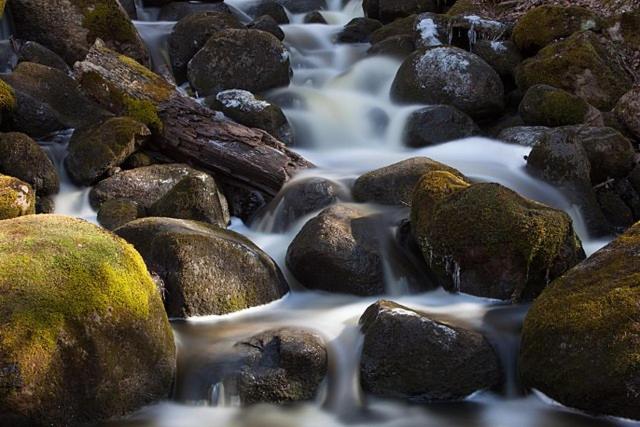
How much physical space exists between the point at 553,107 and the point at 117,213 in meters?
5.77

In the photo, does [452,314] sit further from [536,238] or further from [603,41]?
[603,41]

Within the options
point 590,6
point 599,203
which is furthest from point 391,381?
point 590,6

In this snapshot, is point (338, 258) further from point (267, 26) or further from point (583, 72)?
point (267, 26)

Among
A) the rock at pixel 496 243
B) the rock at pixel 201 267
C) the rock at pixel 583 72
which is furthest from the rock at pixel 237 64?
the rock at pixel 496 243

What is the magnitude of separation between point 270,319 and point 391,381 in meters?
1.30

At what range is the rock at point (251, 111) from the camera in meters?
9.15

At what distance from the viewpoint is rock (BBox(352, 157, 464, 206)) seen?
716 cm

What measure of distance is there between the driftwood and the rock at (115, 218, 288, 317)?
1990mm

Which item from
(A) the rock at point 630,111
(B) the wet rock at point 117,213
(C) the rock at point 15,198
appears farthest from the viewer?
(A) the rock at point 630,111

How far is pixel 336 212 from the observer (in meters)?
6.57

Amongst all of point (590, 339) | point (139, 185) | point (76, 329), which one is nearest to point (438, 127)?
point (139, 185)

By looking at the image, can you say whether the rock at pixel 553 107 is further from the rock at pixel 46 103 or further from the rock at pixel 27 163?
the rock at pixel 27 163

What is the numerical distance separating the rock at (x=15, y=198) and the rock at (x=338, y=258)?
2621 millimetres

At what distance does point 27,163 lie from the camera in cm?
745
